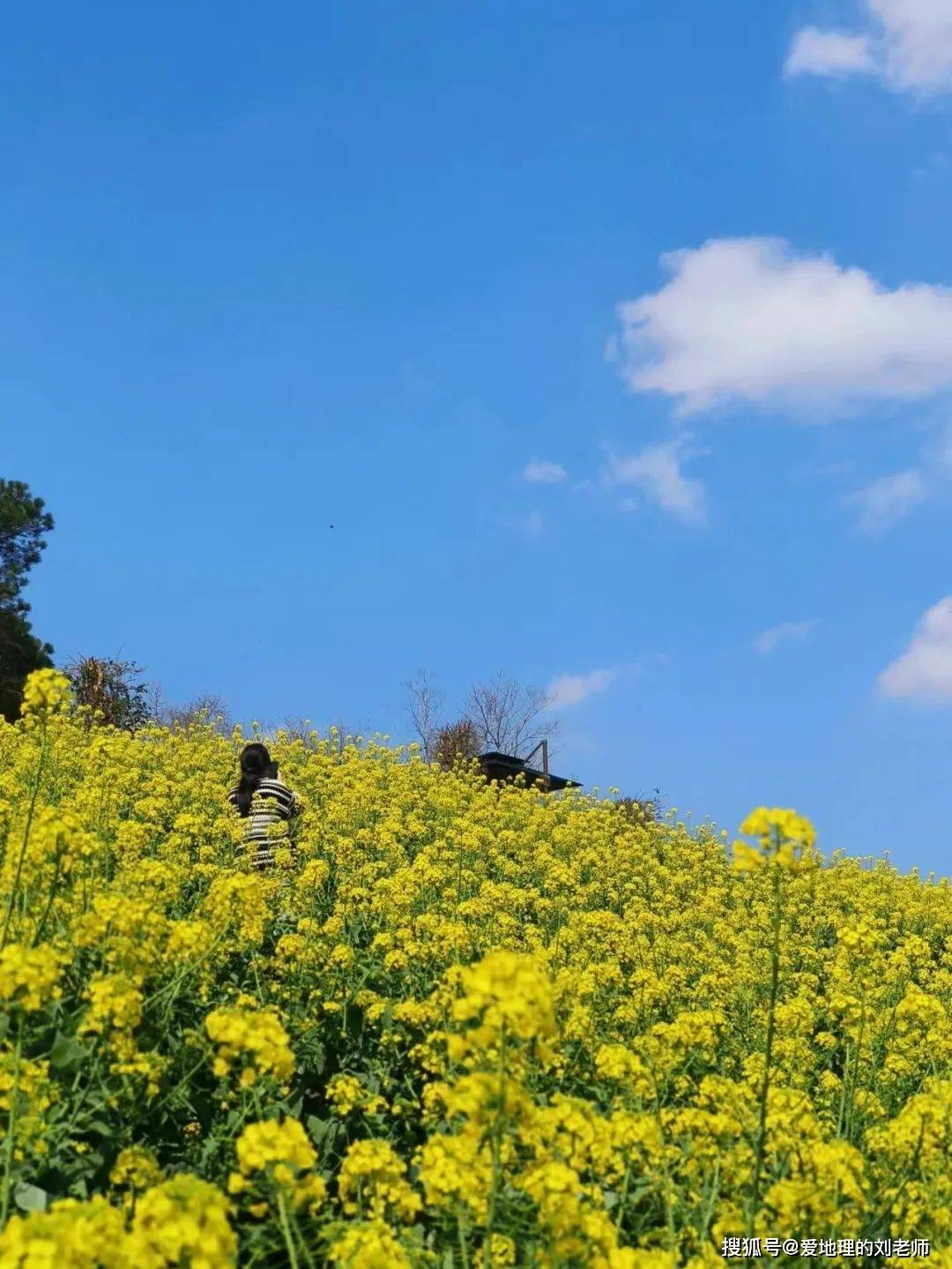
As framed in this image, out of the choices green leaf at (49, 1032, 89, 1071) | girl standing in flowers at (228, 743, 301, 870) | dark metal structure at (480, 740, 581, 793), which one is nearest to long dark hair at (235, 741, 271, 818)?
girl standing in flowers at (228, 743, 301, 870)

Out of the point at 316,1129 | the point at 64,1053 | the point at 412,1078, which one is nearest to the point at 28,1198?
the point at 64,1053

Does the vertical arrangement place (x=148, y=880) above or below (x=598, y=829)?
below

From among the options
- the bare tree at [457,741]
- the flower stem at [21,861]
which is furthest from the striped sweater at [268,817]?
the bare tree at [457,741]

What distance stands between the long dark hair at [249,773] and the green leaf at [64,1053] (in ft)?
25.7

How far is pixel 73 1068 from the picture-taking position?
4707 mm

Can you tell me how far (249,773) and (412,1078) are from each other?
6.81 meters

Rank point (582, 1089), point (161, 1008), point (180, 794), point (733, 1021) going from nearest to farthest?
point (161, 1008)
point (582, 1089)
point (733, 1021)
point (180, 794)

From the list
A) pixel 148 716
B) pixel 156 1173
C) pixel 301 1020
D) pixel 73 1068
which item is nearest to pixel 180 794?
pixel 301 1020

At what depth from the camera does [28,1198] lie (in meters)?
3.88

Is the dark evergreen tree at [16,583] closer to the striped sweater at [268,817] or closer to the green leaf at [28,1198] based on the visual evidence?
the striped sweater at [268,817]

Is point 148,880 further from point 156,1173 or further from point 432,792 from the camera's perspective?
point 432,792

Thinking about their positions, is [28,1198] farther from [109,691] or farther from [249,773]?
[109,691]

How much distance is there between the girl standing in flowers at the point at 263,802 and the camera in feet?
38.3

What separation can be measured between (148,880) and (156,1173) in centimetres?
250
